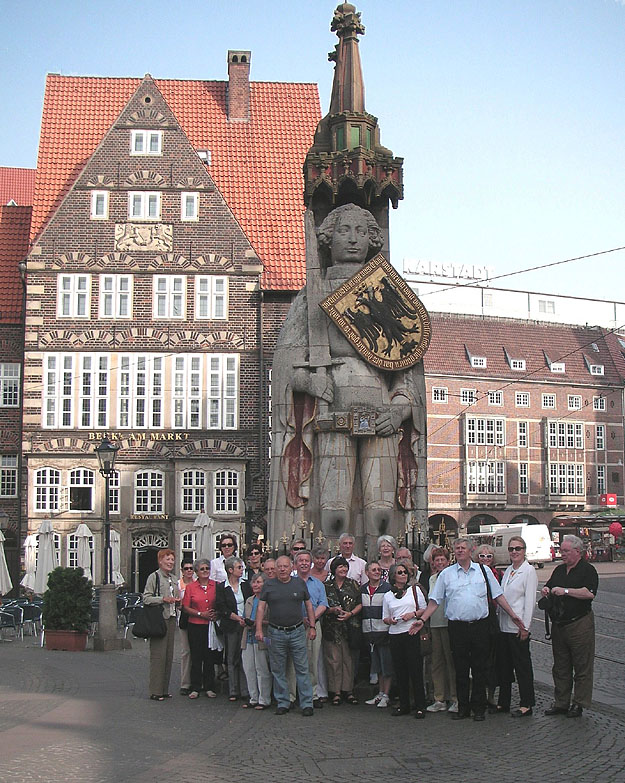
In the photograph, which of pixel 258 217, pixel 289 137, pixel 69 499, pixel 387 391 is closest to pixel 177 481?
pixel 69 499

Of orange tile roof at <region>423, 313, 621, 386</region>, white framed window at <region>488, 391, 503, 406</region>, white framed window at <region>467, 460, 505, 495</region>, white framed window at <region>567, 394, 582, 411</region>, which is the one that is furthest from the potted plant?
white framed window at <region>567, 394, 582, 411</region>

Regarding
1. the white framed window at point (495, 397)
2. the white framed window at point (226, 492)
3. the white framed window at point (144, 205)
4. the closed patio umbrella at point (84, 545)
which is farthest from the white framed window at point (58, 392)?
the white framed window at point (495, 397)

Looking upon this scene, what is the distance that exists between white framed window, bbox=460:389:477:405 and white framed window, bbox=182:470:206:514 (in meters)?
35.4

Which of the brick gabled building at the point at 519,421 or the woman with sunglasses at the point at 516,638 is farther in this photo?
the brick gabled building at the point at 519,421

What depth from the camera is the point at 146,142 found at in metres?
38.6

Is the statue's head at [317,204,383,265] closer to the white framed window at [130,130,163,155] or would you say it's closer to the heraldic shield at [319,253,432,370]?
the heraldic shield at [319,253,432,370]

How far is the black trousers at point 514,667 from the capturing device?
34.9 feet

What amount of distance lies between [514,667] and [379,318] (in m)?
6.32

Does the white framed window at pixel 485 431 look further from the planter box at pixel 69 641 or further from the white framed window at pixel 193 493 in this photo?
the planter box at pixel 69 641

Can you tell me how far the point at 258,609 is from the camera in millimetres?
11258

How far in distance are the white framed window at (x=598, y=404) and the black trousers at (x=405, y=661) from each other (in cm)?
6510

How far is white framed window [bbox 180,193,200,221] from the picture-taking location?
38312 millimetres

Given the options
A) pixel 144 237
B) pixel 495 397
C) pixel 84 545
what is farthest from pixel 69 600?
pixel 495 397

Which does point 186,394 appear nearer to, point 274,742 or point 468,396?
point 274,742
